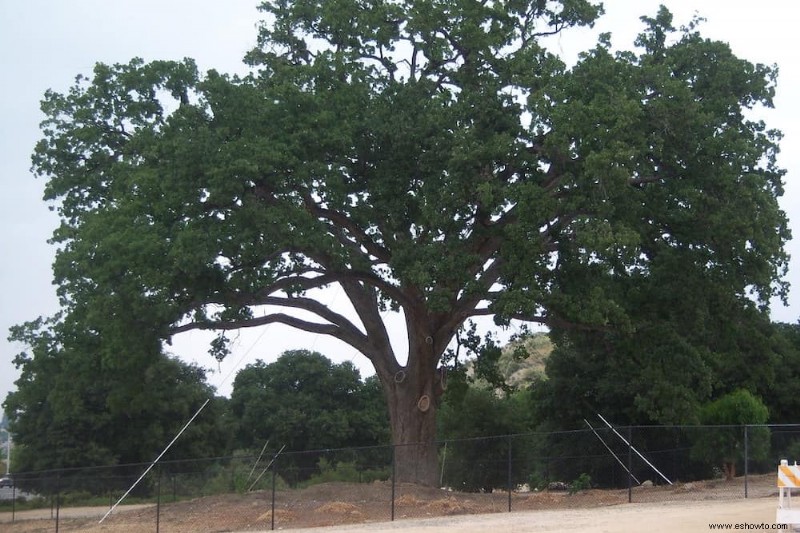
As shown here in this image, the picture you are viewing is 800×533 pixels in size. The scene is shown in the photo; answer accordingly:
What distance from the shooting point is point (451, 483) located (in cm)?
3538

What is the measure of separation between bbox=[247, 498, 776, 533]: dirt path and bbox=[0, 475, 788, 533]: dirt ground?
0.02 meters

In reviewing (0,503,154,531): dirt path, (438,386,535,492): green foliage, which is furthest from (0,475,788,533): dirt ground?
(438,386,535,492): green foliage

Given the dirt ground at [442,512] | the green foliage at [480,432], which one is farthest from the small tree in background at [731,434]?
the green foliage at [480,432]

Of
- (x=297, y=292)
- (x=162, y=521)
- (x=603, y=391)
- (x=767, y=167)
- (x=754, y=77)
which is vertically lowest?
(x=162, y=521)

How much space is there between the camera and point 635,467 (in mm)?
32594

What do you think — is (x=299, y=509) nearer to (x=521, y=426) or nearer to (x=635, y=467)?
(x=635, y=467)

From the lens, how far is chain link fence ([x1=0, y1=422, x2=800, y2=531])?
74.5 feet

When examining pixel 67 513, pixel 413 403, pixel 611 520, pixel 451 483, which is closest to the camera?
pixel 611 520

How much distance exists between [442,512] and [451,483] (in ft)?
43.9

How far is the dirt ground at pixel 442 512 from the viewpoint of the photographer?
1912cm

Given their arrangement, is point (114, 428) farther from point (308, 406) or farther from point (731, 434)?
point (731, 434)

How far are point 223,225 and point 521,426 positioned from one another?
2186 centimetres

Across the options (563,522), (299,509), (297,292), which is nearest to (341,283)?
(297,292)

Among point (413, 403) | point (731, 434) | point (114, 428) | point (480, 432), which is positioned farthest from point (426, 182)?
point (114, 428)
